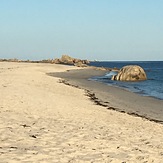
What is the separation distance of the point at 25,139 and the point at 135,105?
12.8 metres

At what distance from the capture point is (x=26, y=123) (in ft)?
34.9

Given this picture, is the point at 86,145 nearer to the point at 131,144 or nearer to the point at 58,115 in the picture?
the point at 131,144

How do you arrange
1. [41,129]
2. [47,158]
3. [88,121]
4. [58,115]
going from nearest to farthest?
1. [47,158]
2. [41,129]
3. [88,121]
4. [58,115]

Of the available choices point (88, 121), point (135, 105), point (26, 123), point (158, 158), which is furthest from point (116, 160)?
point (135, 105)

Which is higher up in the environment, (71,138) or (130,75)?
(130,75)

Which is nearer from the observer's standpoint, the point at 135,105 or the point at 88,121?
the point at 88,121

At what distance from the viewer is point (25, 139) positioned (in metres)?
8.46

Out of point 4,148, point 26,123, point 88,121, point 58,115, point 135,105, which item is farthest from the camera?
point 135,105

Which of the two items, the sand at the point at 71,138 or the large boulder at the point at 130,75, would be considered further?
the large boulder at the point at 130,75

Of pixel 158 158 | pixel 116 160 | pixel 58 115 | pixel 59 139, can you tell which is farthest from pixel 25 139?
pixel 58 115

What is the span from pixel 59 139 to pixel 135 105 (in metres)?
12.3

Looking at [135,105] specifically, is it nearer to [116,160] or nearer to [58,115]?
[58,115]

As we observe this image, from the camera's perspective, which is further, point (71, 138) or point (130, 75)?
point (130, 75)

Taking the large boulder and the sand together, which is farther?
the large boulder
